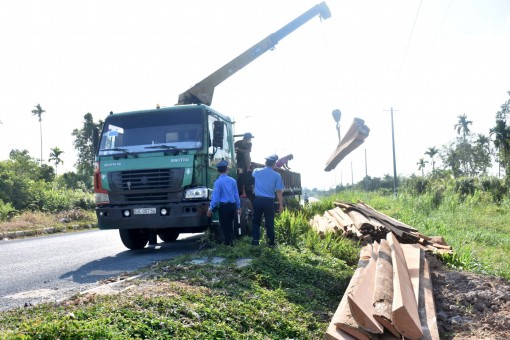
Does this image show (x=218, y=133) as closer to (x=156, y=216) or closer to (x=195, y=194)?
(x=195, y=194)

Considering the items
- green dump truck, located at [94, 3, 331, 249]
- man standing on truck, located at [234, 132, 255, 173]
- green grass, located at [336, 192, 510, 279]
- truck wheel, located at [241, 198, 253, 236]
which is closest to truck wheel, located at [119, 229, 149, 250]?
green dump truck, located at [94, 3, 331, 249]

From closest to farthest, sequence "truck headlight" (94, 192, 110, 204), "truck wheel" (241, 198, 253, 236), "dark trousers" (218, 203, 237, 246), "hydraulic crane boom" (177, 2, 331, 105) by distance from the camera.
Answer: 1. "dark trousers" (218, 203, 237, 246)
2. "truck headlight" (94, 192, 110, 204)
3. "truck wheel" (241, 198, 253, 236)
4. "hydraulic crane boom" (177, 2, 331, 105)

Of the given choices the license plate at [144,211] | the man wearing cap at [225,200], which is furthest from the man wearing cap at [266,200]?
the license plate at [144,211]

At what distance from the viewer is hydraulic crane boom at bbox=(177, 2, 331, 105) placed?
10570mm

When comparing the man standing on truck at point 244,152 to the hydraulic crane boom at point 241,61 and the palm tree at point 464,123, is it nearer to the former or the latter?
the hydraulic crane boom at point 241,61

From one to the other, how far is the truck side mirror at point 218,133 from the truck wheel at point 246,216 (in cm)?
165

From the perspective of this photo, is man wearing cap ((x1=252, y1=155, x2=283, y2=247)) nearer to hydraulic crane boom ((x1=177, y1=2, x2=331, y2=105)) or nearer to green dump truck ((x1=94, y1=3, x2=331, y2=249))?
green dump truck ((x1=94, y1=3, x2=331, y2=249))

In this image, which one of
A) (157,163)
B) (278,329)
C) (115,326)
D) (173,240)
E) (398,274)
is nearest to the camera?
(115,326)

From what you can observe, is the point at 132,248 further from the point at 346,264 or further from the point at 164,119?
the point at 346,264

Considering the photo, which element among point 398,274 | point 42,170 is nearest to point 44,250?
point 398,274

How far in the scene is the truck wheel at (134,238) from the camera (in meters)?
8.95

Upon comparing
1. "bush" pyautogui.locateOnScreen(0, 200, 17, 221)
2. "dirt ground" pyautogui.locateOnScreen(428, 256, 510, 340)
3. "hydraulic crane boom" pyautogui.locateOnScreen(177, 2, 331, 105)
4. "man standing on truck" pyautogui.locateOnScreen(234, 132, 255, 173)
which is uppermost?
"hydraulic crane boom" pyautogui.locateOnScreen(177, 2, 331, 105)

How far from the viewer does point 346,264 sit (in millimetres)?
7387

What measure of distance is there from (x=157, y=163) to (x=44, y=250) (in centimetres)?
442
